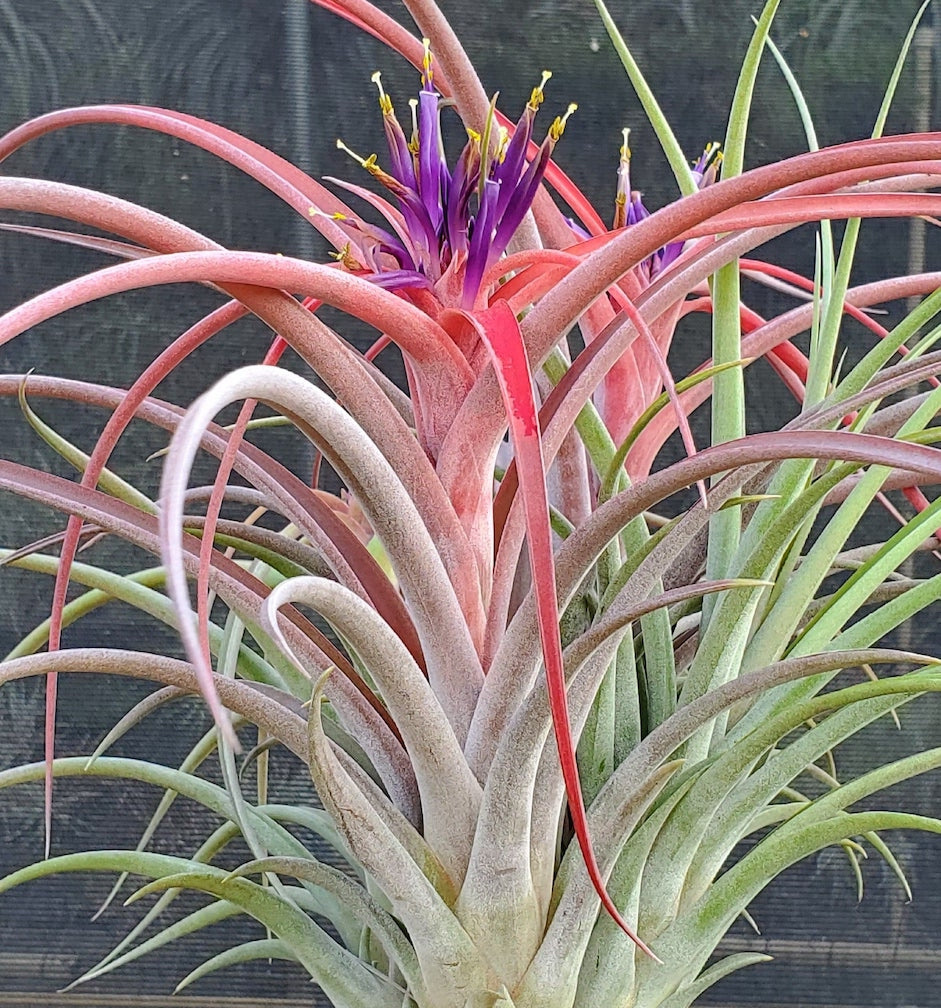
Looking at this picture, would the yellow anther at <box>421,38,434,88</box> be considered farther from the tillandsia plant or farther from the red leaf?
the red leaf

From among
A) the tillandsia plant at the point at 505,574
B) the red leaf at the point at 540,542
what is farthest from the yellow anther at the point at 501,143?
the red leaf at the point at 540,542

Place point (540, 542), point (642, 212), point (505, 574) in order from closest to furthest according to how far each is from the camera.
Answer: point (540, 542) < point (505, 574) < point (642, 212)

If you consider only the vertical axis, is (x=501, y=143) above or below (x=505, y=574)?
above

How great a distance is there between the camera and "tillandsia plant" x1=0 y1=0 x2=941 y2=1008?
0.75 ft

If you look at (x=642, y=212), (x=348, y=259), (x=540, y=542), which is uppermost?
(x=642, y=212)

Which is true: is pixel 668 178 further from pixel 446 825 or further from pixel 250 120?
pixel 446 825

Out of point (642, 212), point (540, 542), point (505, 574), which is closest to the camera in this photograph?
point (540, 542)

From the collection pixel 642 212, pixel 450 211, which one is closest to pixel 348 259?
pixel 450 211

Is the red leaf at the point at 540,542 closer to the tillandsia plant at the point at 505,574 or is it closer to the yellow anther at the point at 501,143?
the tillandsia plant at the point at 505,574

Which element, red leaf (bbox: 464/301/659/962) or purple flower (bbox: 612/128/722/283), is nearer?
red leaf (bbox: 464/301/659/962)

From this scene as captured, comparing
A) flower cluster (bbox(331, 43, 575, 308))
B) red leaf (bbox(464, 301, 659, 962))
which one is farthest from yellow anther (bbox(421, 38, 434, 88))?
red leaf (bbox(464, 301, 659, 962))

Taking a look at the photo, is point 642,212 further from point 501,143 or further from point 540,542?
point 540,542

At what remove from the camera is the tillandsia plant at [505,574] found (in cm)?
23

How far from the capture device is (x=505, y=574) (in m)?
0.29
